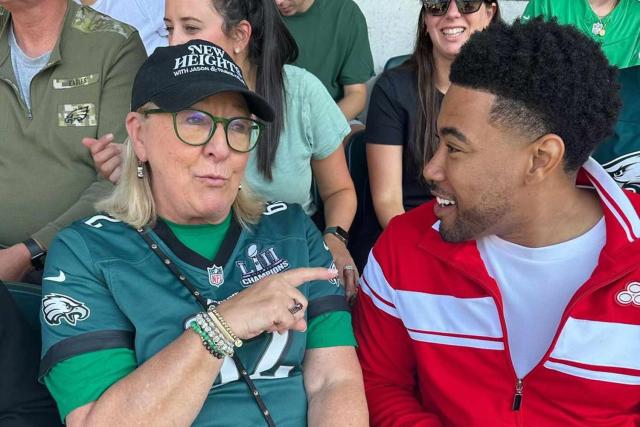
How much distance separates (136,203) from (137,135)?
18 cm

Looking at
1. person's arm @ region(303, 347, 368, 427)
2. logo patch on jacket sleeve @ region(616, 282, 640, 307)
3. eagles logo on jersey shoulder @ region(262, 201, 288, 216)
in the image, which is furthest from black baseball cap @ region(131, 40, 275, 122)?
logo patch on jacket sleeve @ region(616, 282, 640, 307)

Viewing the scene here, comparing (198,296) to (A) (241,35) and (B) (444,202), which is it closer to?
(B) (444,202)

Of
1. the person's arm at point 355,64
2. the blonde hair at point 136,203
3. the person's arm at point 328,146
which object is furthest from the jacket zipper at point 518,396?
the person's arm at point 355,64

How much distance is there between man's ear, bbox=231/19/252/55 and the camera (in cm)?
270

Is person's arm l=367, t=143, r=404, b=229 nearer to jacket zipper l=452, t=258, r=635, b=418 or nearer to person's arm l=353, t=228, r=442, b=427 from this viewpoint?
person's arm l=353, t=228, r=442, b=427

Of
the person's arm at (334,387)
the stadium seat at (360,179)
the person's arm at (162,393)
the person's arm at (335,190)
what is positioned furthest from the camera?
the stadium seat at (360,179)

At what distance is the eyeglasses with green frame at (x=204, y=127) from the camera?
183 centimetres

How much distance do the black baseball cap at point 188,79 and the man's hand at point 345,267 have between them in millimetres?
669

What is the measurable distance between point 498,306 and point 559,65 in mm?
575

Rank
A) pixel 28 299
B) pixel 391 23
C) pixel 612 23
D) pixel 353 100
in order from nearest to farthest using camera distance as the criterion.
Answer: pixel 28 299
pixel 612 23
pixel 353 100
pixel 391 23

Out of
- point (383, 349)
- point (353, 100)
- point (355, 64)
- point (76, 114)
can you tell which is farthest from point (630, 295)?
point (355, 64)

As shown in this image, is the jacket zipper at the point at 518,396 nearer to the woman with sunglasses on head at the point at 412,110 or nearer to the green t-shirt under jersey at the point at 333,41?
the woman with sunglasses on head at the point at 412,110

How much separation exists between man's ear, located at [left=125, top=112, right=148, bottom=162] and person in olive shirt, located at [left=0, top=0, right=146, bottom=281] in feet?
2.04

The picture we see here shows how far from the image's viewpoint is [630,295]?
5.49ft
